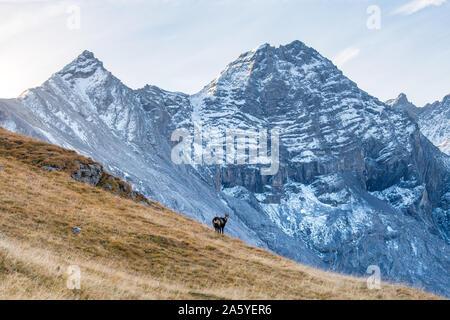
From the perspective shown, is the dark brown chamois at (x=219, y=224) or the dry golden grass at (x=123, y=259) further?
the dark brown chamois at (x=219, y=224)

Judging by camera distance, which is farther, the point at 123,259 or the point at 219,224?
the point at 219,224

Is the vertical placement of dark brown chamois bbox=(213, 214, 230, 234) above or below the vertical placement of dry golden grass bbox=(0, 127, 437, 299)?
above

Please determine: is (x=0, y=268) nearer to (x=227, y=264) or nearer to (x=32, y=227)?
(x=32, y=227)

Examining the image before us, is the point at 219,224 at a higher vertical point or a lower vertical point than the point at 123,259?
higher

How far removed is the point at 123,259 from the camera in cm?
2008

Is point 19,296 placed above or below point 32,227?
below

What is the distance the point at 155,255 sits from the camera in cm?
2148

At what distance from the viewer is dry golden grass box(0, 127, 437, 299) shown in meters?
14.4

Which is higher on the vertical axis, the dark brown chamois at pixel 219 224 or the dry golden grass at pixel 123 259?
the dark brown chamois at pixel 219 224

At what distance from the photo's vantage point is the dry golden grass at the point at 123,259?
47.2 feet
